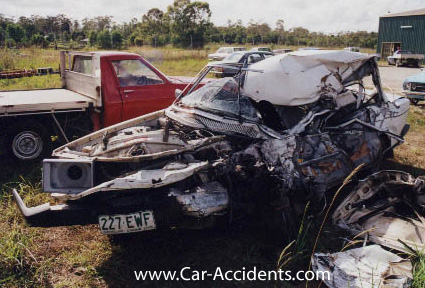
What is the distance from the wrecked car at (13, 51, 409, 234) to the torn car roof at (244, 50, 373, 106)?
0.01 m

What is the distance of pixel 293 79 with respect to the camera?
4129 millimetres

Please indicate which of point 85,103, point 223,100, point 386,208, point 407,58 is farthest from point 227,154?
point 407,58

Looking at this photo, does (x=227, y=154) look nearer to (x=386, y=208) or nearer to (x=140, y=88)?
(x=386, y=208)

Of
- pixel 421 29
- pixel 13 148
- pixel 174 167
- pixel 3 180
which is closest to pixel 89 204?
pixel 174 167

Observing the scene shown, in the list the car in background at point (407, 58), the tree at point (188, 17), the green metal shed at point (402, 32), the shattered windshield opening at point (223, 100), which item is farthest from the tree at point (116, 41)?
the shattered windshield opening at point (223, 100)

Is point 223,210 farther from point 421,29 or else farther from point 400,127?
point 421,29

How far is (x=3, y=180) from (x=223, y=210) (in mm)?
3866

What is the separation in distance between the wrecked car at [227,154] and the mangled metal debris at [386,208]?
355mm

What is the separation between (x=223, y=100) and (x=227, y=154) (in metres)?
0.84

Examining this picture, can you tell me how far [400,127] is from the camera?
217 inches

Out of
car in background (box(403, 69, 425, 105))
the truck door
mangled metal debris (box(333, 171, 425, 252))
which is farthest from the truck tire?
car in background (box(403, 69, 425, 105))

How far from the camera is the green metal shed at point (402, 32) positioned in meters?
29.0

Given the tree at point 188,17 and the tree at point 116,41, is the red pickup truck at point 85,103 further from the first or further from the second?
the tree at point 188,17

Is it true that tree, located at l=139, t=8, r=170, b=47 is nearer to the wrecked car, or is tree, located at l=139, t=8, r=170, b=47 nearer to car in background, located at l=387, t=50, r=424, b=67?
car in background, located at l=387, t=50, r=424, b=67
